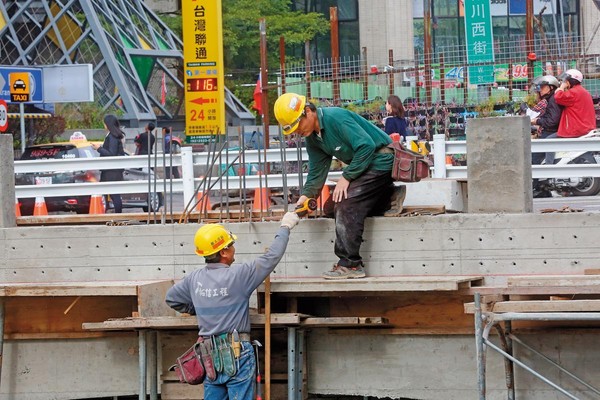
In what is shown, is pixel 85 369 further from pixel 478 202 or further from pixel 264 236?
pixel 478 202

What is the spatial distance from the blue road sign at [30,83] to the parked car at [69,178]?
723 centimetres

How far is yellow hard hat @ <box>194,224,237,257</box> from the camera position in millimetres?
9523

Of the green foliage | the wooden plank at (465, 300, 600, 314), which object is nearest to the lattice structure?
the green foliage

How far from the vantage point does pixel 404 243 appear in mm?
10414

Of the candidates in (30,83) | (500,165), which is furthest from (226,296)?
(30,83)

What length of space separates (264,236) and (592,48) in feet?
133

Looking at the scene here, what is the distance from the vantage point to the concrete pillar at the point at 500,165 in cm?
1030

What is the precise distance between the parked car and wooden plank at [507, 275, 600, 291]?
348 inches

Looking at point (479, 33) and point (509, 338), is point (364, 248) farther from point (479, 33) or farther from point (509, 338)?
point (479, 33)

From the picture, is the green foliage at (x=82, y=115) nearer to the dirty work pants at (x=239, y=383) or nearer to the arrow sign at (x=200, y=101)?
the arrow sign at (x=200, y=101)

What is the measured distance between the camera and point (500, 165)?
34.1 ft

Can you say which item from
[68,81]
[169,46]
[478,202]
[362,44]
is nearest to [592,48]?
[362,44]

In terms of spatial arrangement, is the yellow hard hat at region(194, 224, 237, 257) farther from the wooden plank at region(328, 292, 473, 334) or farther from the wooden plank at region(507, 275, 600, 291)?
the wooden plank at region(507, 275, 600, 291)

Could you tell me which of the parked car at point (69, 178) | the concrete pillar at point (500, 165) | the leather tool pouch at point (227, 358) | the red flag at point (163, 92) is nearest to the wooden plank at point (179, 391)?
the leather tool pouch at point (227, 358)
